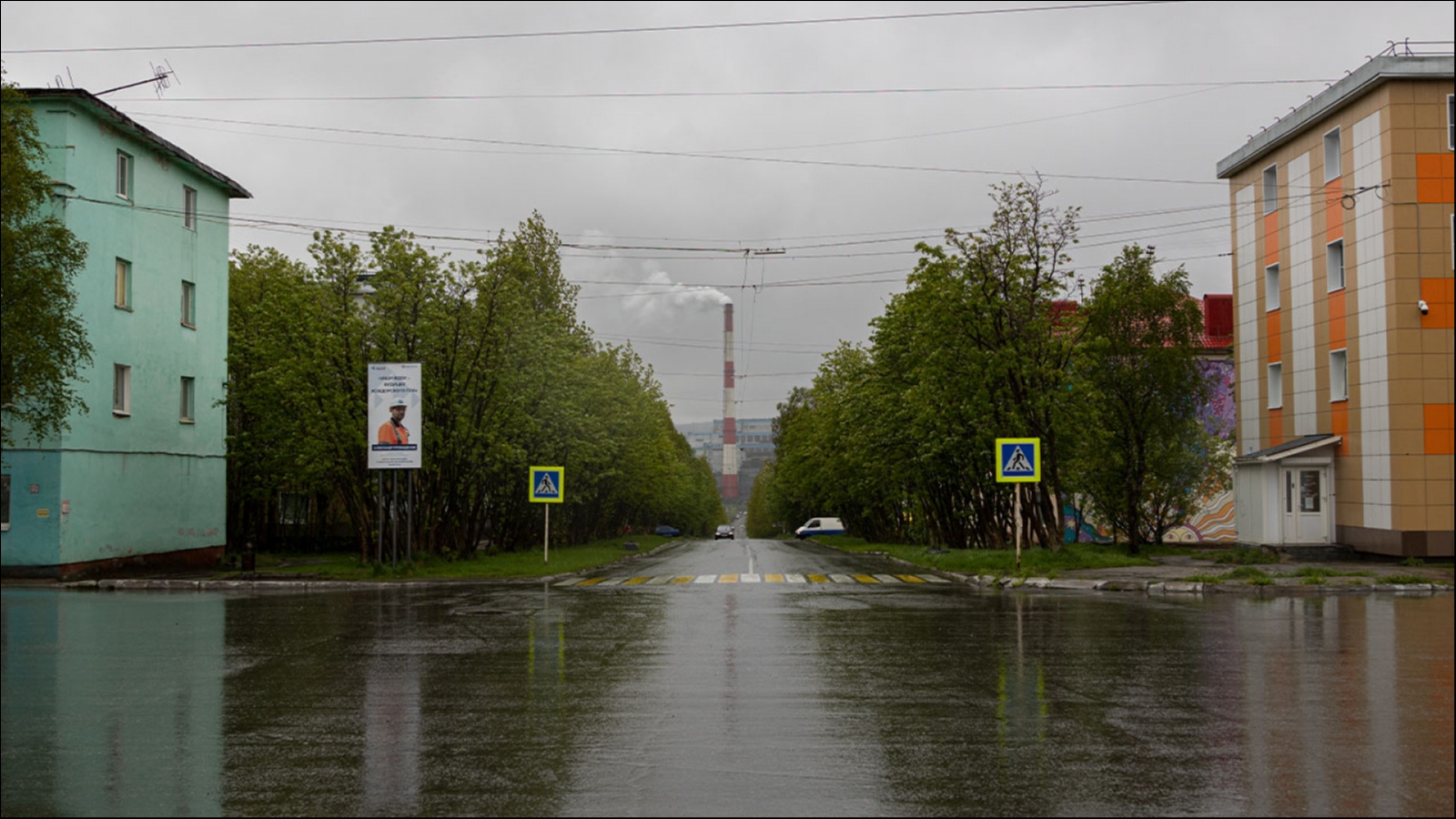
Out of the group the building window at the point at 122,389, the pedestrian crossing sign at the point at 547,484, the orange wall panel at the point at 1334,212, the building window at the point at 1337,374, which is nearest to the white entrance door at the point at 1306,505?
the building window at the point at 1337,374

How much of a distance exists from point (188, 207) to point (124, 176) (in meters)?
3.82

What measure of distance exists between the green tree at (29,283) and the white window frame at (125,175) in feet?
17.6

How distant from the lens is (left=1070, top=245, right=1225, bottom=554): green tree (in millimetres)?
35844

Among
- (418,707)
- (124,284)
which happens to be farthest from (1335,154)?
(124,284)

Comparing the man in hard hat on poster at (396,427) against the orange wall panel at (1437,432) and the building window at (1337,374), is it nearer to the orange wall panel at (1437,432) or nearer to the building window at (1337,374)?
the building window at (1337,374)

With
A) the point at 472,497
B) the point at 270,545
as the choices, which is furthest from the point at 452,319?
the point at 270,545

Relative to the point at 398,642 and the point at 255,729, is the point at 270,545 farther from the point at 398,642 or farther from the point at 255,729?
the point at 255,729

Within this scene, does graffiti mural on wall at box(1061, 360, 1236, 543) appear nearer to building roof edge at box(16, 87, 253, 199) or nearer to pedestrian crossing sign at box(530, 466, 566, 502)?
pedestrian crossing sign at box(530, 466, 566, 502)

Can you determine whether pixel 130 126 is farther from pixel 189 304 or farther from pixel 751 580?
pixel 751 580

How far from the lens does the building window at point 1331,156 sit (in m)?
31.0

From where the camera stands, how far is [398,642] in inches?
607

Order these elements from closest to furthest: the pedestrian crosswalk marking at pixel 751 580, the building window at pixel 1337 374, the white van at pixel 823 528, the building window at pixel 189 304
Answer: the pedestrian crosswalk marking at pixel 751 580
the building window at pixel 1337 374
the building window at pixel 189 304
the white van at pixel 823 528

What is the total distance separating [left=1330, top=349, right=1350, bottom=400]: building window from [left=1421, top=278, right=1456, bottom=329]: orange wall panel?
10.5ft

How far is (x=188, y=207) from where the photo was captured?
36219 millimetres
